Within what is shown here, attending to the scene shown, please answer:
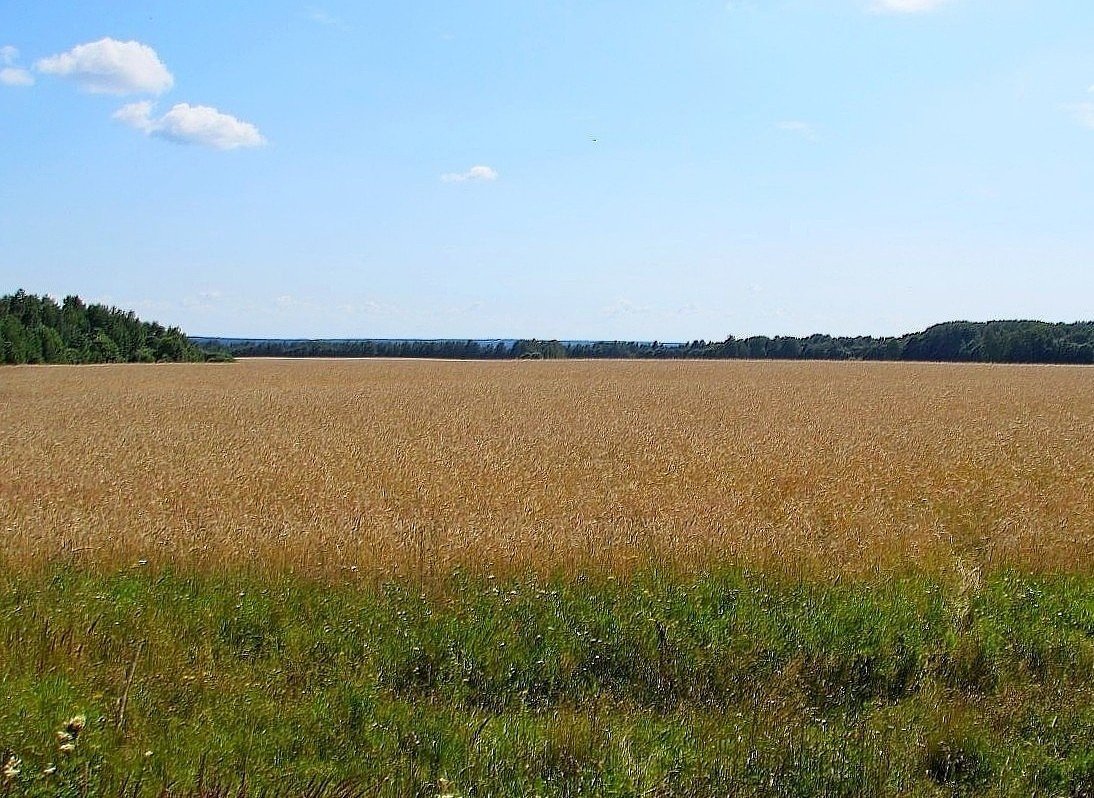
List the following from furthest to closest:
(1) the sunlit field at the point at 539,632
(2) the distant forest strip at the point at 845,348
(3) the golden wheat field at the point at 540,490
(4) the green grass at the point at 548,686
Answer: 1. (2) the distant forest strip at the point at 845,348
2. (3) the golden wheat field at the point at 540,490
3. (1) the sunlit field at the point at 539,632
4. (4) the green grass at the point at 548,686

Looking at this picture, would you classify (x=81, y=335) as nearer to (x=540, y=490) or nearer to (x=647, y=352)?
(x=647, y=352)

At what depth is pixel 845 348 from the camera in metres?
111

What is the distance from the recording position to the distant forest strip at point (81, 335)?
77.9 meters

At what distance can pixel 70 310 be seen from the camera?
308ft

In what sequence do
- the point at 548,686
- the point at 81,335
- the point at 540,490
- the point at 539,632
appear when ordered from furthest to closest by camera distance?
the point at 81,335, the point at 540,490, the point at 539,632, the point at 548,686

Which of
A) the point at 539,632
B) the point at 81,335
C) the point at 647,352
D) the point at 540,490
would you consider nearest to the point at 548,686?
the point at 539,632

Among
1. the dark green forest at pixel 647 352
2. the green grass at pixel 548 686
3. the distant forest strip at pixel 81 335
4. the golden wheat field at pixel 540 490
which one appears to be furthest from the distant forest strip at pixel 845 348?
the green grass at pixel 548 686

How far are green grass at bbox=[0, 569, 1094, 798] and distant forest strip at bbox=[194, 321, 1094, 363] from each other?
9810cm

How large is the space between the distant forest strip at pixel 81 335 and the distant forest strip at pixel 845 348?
31.9 feet

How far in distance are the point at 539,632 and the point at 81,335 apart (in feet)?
320

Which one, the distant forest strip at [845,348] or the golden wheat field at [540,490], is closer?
the golden wheat field at [540,490]

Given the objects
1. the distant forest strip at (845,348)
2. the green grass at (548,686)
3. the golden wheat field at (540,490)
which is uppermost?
the distant forest strip at (845,348)

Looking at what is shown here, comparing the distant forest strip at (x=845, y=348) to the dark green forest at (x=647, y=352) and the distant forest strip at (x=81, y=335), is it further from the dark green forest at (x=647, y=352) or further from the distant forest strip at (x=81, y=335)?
the distant forest strip at (x=81, y=335)

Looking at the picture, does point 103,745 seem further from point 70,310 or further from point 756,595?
point 70,310
